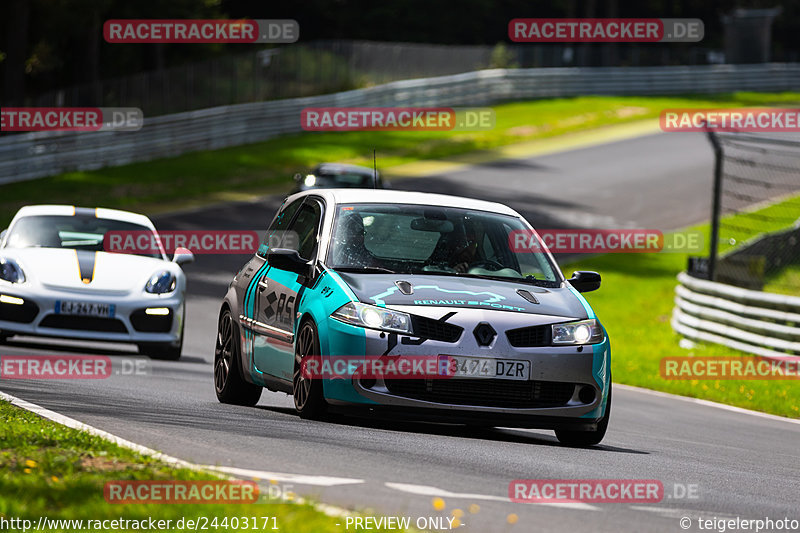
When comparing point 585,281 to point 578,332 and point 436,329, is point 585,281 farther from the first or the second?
point 436,329

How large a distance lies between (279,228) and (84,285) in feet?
11.9

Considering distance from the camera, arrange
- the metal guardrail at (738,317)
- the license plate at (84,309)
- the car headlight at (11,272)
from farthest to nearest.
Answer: the metal guardrail at (738,317) < the car headlight at (11,272) < the license plate at (84,309)

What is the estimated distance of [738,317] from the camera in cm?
1955

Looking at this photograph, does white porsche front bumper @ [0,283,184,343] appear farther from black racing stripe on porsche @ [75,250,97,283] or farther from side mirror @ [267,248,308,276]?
side mirror @ [267,248,308,276]

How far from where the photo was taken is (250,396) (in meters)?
10.6

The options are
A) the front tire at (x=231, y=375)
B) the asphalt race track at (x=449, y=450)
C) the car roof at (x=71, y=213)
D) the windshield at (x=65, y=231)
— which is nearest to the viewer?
the asphalt race track at (x=449, y=450)

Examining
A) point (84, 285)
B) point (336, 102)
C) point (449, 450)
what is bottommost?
point (336, 102)

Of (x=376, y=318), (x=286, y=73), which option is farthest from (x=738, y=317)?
(x=286, y=73)

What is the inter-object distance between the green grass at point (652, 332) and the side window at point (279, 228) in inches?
259

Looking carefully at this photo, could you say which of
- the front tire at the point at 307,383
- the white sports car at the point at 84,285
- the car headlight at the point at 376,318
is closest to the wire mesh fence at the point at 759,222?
the white sports car at the point at 84,285

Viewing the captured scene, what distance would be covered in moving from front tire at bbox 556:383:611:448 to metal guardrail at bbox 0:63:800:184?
26.2 meters

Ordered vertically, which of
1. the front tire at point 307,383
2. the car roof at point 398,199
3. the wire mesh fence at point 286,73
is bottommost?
the wire mesh fence at point 286,73

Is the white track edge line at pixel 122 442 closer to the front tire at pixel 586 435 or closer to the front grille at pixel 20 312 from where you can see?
the front tire at pixel 586 435

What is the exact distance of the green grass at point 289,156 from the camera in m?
33.3
